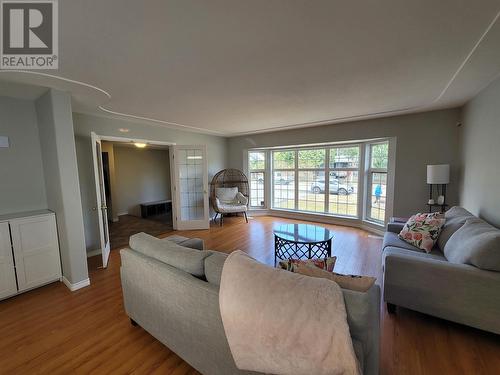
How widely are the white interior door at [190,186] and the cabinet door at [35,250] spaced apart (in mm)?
2471

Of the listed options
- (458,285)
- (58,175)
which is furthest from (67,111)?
(458,285)

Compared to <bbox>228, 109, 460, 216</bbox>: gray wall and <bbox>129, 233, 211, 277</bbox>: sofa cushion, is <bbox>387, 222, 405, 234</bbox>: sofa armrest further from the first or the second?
<bbox>129, 233, 211, 277</bbox>: sofa cushion

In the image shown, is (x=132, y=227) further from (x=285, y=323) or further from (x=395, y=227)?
(x=395, y=227)

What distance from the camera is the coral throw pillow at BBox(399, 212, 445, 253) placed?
8.14ft

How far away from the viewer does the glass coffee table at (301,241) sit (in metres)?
2.88

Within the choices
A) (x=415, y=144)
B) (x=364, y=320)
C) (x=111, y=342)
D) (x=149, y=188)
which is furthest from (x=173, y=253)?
(x=149, y=188)

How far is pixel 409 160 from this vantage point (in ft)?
13.0

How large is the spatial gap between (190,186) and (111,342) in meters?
3.69

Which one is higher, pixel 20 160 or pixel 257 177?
pixel 20 160

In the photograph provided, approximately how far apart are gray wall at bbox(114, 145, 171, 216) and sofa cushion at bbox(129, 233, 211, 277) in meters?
5.20

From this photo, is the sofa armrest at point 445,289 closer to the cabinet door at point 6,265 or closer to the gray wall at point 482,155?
the gray wall at point 482,155

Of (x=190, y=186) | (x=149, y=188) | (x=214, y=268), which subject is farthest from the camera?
(x=149, y=188)

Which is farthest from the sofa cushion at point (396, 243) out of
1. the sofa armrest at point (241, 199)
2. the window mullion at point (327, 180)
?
the sofa armrest at point (241, 199)

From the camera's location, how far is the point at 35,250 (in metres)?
2.55
